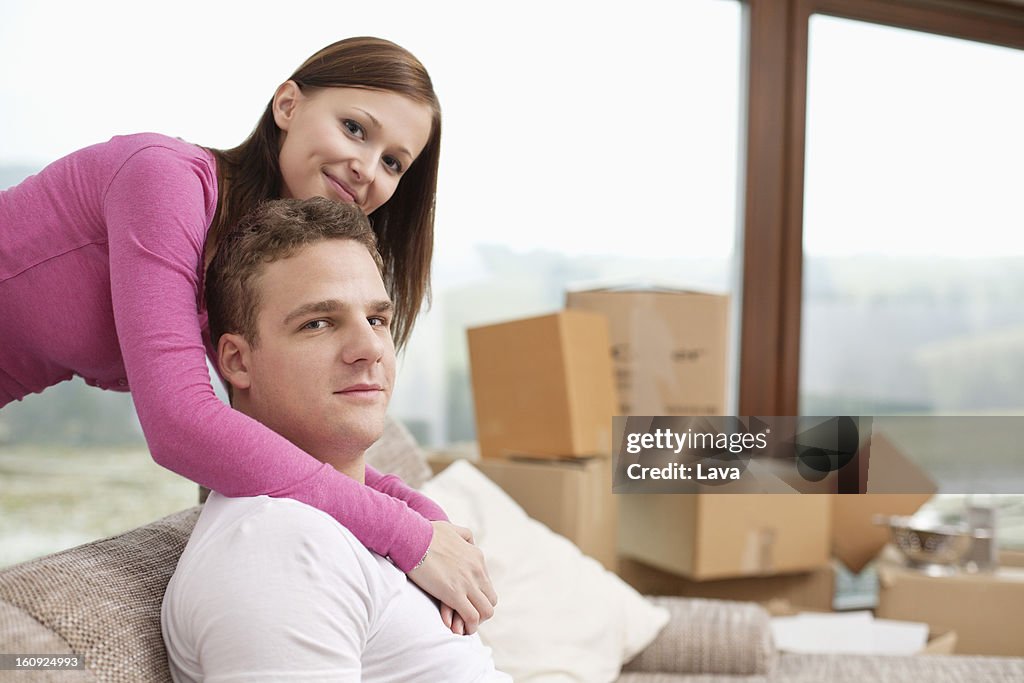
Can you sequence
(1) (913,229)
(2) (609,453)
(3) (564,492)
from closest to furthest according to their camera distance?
(3) (564,492), (2) (609,453), (1) (913,229)

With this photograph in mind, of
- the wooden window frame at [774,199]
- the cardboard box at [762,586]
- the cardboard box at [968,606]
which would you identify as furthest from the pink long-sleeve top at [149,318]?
the wooden window frame at [774,199]

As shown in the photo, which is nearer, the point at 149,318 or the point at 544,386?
the point at 149,318

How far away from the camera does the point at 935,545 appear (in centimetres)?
255

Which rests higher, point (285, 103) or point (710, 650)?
point (285, 103)

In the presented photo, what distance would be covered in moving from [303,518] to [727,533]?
6.17 feet

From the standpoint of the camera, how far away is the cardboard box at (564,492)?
2197mm

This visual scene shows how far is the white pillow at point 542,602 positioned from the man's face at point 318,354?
0.70m

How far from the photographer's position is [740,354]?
3102mm

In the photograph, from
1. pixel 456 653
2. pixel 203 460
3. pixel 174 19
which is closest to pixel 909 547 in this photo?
pixel 456 653

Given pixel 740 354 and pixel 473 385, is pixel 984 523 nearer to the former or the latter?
pixel 740 354

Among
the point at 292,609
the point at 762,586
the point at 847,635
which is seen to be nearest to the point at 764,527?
the point at 762,586

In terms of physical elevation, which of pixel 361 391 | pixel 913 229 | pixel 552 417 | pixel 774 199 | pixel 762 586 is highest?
pixel 774 199

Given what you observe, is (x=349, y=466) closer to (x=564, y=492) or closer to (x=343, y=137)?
(x=343, y=137)

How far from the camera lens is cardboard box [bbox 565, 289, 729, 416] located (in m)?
2.55
